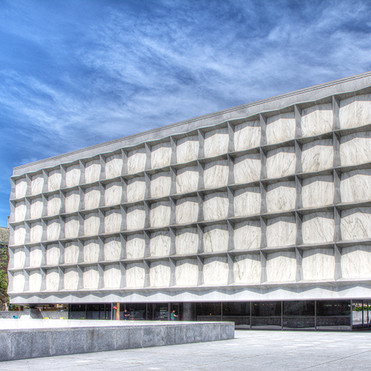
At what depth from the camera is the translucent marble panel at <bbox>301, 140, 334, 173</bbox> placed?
128 ft

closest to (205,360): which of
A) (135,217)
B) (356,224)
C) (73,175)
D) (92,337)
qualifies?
(92,337)

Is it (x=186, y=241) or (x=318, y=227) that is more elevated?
(x=318, y=227)

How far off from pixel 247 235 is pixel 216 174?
605 cm

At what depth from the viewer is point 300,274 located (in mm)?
39094

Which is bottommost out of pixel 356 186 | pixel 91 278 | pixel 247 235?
pixel 91 278

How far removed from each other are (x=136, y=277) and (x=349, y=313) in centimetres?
1967

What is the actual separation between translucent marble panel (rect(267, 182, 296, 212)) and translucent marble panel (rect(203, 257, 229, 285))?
6232mm

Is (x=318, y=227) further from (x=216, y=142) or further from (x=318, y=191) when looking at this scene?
(x=216, y=142)

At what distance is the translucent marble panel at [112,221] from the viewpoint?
52281mm

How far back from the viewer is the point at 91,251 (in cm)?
5434

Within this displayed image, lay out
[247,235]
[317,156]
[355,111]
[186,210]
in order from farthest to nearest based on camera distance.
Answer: [186,210]
[247,235]
[317,156]
[355,111]

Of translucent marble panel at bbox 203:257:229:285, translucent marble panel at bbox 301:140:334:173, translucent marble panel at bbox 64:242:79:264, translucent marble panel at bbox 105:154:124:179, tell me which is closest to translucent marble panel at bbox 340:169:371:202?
translucent marble panel at bbox 301:140:334:173

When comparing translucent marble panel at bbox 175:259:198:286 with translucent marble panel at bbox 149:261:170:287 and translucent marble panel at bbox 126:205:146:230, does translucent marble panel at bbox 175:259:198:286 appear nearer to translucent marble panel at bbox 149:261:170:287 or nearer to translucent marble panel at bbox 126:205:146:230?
translucent marble panel at bbox 149:261:170:287

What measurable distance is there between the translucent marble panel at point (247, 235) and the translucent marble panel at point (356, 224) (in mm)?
7042
